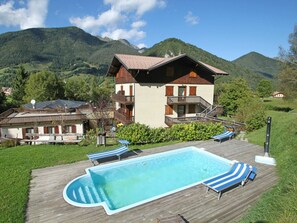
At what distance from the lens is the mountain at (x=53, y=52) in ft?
380

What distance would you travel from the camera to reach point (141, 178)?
28.5ft

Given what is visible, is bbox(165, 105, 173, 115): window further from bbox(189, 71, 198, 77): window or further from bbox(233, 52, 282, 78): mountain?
bbox(233, 52, 282, 78): mountain

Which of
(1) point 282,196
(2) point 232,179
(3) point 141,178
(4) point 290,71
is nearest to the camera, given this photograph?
(1) point 282,196

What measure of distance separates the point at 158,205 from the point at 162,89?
1594cm

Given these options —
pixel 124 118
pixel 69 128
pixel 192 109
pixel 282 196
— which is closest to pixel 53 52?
pixel 69 128

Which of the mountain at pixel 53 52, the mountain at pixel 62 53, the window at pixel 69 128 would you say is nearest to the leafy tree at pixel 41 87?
the window at pixel 69 128

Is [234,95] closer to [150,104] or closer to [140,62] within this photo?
[150,104]

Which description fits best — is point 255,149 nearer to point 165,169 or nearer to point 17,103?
point 165,169

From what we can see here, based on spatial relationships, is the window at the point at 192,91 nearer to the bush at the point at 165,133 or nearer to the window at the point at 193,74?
the window at the point at 193,74

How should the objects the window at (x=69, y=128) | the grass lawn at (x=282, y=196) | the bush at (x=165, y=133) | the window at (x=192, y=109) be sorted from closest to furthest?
the grass lawn at (x=282, y=196) < the bush at (x=165, y=133) < the window at (x=69, y=128) < the window at (x=192, y=109)

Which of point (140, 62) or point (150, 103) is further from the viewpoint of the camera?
point (140, 62)

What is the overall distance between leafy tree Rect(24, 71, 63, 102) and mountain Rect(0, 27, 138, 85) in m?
63.5

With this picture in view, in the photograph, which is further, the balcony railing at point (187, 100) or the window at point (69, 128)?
the window at point (69, 128)

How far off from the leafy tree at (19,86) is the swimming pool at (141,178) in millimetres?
41415
